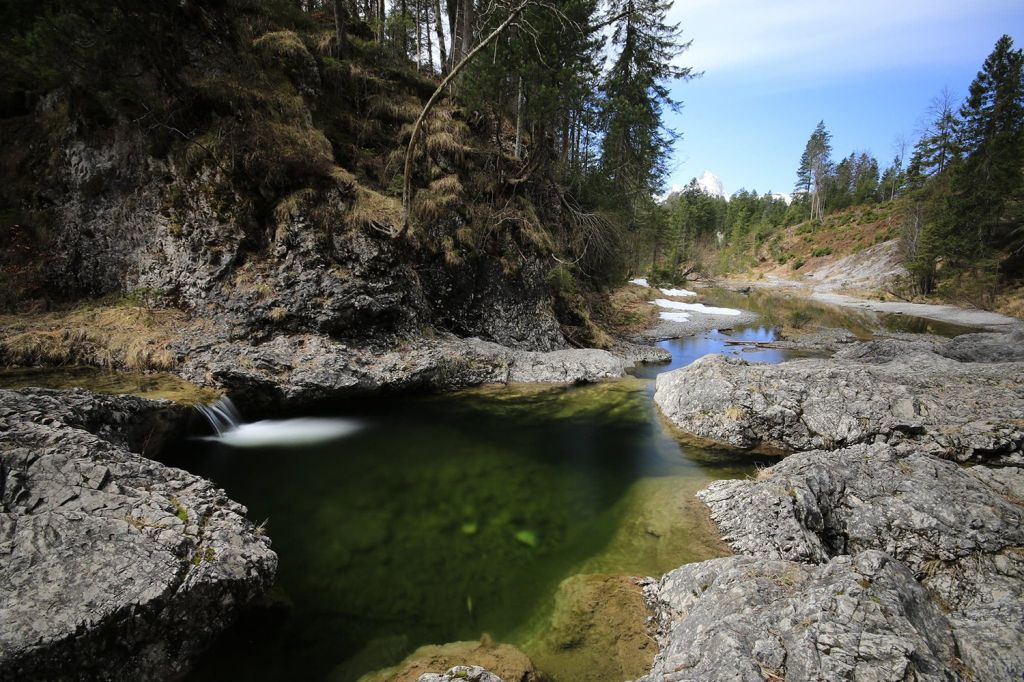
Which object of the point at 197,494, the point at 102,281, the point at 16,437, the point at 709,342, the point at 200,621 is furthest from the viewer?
the point at 709,342

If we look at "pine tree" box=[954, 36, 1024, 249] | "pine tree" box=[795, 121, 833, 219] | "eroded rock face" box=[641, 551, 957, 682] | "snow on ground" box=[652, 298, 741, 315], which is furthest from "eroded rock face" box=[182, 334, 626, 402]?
"pine tree" box=[795, 121, 833, 219]

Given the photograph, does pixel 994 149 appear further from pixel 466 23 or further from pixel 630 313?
pixel 466 23

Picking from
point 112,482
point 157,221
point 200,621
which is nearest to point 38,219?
point 157,221

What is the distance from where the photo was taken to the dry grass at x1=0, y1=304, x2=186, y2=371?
25.1ft

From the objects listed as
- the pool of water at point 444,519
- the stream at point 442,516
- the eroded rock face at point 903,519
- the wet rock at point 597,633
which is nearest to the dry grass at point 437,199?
the stream at point 442,516

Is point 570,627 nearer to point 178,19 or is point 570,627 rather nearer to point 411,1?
point 178,19

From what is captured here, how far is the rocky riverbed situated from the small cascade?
307 inches

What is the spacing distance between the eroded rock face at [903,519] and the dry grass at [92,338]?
10541 millimetres

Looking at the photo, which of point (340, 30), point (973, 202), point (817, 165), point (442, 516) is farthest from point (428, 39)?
point (817, 165)

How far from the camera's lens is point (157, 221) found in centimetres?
1028

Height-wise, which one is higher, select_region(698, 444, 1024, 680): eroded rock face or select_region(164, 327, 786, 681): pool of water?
select_region(698, 444, 1024, 680): eroded rock face

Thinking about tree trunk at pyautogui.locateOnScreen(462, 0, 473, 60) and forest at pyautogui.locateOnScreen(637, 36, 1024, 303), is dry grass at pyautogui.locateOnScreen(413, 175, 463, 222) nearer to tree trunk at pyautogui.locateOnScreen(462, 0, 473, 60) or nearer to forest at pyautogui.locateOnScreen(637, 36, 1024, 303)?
tree trunk at pyautogui.locateOnScreen(462, 0, 473, 60)

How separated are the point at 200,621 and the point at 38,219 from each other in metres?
12.4

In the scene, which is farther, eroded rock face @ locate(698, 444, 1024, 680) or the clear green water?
the clear green water
